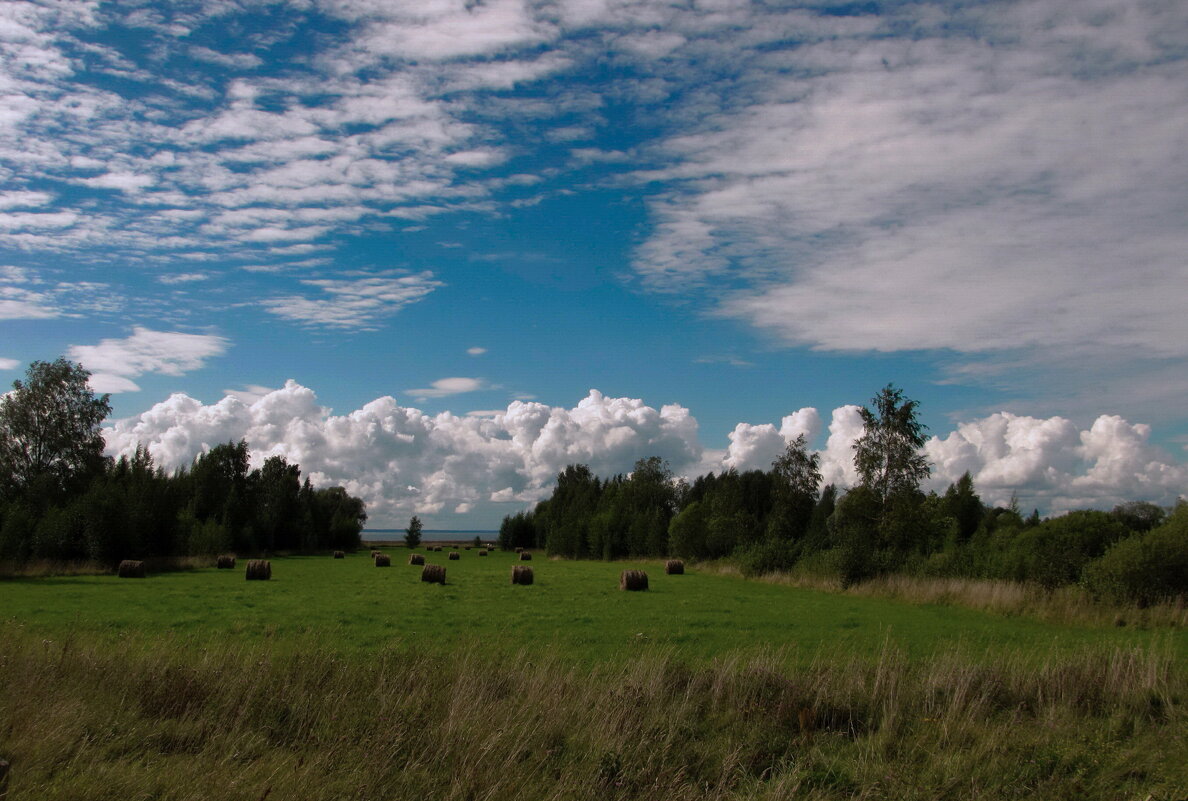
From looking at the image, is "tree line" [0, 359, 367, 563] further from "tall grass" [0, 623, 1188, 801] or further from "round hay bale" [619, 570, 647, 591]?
"tall grass" [0, 623, 1188, 801]

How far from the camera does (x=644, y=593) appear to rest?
33.1 m

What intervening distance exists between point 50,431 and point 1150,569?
209 feet

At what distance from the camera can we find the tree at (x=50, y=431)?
52.8 m

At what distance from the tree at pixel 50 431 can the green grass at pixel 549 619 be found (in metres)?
22.5

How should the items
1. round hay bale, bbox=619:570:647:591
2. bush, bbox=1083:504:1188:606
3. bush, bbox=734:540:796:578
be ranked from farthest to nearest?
bush, bbox=734:540:796:578 < round hay bale, bbox=619:570:647:591 < bush, bbox=1083:504:1188:606

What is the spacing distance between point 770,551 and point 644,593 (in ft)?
42.4

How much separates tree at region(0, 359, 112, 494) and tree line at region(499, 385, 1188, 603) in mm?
45742

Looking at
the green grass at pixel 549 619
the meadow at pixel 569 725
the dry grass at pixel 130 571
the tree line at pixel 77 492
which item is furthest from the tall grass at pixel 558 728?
the tree line at pixel 77 492

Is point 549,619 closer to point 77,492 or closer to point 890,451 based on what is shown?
point 890,451

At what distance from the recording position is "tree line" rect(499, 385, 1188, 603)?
24359mm

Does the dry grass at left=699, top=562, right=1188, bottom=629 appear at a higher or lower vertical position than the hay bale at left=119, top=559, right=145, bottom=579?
higher

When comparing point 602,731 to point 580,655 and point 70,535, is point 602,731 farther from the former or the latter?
point 70,535

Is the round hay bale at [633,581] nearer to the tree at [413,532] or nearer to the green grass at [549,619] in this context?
the green grass at [549,619]

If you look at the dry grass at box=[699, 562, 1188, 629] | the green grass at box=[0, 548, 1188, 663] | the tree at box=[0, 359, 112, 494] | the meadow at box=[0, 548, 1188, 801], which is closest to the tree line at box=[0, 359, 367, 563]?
the tree at box=[0, 359, 112, 494]
